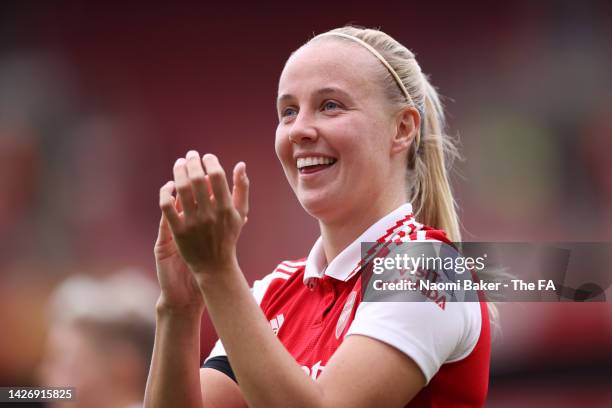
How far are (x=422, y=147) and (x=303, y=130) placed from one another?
271mm

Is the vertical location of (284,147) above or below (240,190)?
above

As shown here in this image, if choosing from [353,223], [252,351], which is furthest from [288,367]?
[353,223]

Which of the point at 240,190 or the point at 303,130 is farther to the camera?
the point at 303,130

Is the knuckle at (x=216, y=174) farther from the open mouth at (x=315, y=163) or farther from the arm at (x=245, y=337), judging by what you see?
the open mouth at (x=315, y=163)

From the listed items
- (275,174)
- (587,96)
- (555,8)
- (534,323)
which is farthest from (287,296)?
(555,8)

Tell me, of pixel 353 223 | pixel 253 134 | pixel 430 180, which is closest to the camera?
pixel 353 223

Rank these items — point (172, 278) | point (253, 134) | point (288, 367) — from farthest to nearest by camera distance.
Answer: point (253, 134) → point (172, 278) → point (288, 367)

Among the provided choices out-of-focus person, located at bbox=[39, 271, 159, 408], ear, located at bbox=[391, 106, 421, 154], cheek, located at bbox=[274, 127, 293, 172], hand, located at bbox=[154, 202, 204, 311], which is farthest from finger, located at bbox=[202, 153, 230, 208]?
out-of-focus person, located at bbox=[39, 271, 159, 408]

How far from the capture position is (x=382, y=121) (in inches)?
52.2

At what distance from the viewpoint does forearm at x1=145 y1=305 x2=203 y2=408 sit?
3.99ft

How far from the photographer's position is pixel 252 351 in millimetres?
989

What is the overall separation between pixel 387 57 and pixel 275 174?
2723 millimetres

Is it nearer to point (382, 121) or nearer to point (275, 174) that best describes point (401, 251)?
point (382, 121)

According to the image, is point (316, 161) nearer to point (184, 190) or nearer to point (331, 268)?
point (331, 268)
